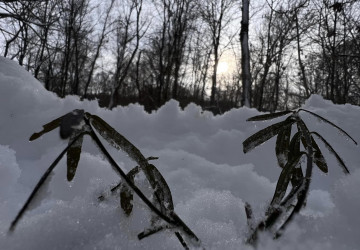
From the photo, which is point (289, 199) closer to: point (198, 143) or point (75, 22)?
point (198, 143)

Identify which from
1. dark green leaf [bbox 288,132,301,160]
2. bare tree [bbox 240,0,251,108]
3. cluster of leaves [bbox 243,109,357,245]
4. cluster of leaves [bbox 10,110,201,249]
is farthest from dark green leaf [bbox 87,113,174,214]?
bare tree [bbox 240,0,251,108]

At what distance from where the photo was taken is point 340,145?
0.96 metres

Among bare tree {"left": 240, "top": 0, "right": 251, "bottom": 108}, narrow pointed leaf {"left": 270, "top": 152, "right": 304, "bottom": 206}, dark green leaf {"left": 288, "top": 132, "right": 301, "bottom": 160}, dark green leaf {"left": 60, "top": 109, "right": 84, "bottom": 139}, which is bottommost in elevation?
narrow pointed leaf {"left": 270, "top": 152, "right": 304, "bottom": 206}

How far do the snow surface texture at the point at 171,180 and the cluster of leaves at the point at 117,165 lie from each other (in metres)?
0.02

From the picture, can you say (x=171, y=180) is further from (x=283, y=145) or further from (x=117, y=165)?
(x=117, y=165)

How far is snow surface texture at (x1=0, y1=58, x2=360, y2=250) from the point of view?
13.4 inches

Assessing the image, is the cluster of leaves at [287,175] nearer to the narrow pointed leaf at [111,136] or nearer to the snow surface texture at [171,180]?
the snow surface texture at [171,180]

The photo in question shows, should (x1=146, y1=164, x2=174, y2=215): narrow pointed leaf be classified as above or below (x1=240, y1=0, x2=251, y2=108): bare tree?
below

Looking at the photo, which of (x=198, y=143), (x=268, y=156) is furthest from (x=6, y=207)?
(x=268, y=156)

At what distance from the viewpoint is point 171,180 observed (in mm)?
722

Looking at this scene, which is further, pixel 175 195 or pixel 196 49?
pixel 196 49

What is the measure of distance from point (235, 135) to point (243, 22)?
460 cm

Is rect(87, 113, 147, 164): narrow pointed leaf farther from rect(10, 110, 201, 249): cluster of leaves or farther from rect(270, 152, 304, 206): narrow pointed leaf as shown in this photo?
rect(270, 152, 304, 206): narrow pointed leaf

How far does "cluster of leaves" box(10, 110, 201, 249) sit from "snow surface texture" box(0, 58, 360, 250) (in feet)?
0.06
